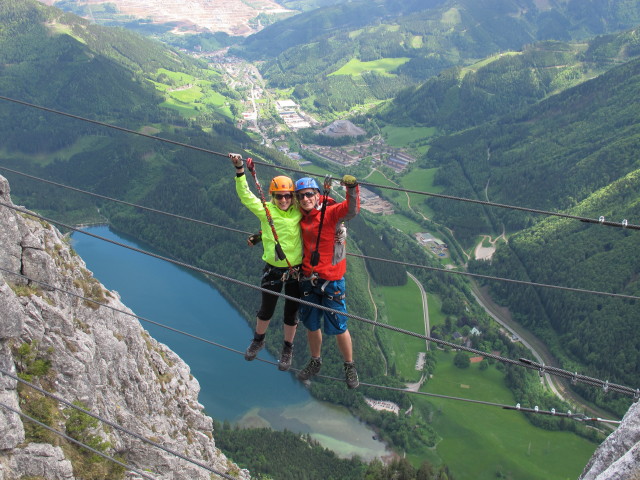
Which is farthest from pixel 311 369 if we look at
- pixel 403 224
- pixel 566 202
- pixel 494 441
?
pixel 566 202

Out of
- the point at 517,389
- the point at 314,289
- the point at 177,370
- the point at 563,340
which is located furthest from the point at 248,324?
A: the point at 314,289

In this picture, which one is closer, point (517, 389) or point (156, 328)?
point (517, 389)

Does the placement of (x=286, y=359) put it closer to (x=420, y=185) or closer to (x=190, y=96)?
(x=420, y=185)

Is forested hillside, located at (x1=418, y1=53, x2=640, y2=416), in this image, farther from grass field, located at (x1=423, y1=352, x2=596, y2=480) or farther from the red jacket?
the red jacket

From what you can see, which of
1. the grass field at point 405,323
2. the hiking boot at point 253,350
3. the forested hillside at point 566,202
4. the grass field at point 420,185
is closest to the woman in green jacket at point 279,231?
the hiking boot at point 253,350

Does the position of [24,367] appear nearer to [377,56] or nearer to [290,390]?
[290,390]

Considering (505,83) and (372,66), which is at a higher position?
(372,66)

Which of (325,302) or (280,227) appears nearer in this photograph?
(280,227)
